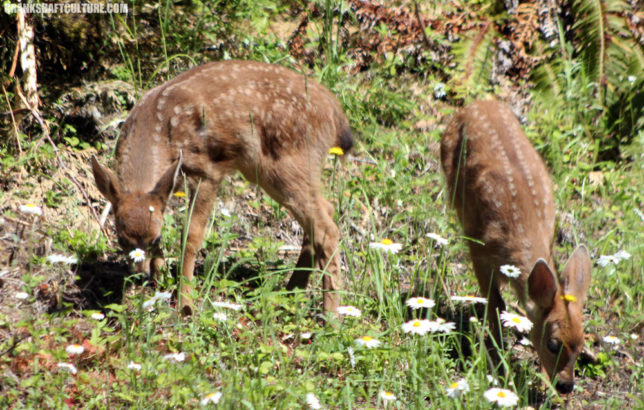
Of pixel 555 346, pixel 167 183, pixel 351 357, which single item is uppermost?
pixel 167 183

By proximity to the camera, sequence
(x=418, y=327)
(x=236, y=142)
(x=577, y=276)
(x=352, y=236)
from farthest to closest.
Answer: (x=352, y=236), (x=236, y=142), (x=577, y=276), (x=418, y=327)

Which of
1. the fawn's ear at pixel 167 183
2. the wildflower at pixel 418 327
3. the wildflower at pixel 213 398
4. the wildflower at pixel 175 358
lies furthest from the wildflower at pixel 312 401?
the fawn's ear at pixel 167 183

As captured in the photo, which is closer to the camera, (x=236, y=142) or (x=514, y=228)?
(x=514, y=228)

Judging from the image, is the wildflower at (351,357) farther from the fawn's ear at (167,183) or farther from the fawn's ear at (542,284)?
the fawn's ear at (167,183)

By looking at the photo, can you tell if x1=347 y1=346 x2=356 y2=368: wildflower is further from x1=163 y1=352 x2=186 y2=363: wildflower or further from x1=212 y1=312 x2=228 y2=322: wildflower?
x1=163 y1=352 x2=186 y2=363: wildflower

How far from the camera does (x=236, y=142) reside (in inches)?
222

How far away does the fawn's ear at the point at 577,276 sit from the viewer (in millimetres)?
5000

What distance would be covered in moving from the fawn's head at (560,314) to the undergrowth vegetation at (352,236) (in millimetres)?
150

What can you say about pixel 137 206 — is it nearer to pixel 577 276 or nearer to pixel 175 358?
pixel 175 358

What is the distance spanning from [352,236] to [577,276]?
1.91m

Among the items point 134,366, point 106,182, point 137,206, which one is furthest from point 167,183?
point 134,366

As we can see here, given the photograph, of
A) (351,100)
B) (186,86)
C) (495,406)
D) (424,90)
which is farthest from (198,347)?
(424,90)

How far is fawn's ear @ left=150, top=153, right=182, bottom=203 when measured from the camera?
5.13m

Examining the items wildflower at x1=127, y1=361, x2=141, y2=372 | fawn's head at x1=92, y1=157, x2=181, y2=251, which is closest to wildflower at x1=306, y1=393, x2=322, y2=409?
wildflower at x1=127, y1=361, x2=141, y2=372
